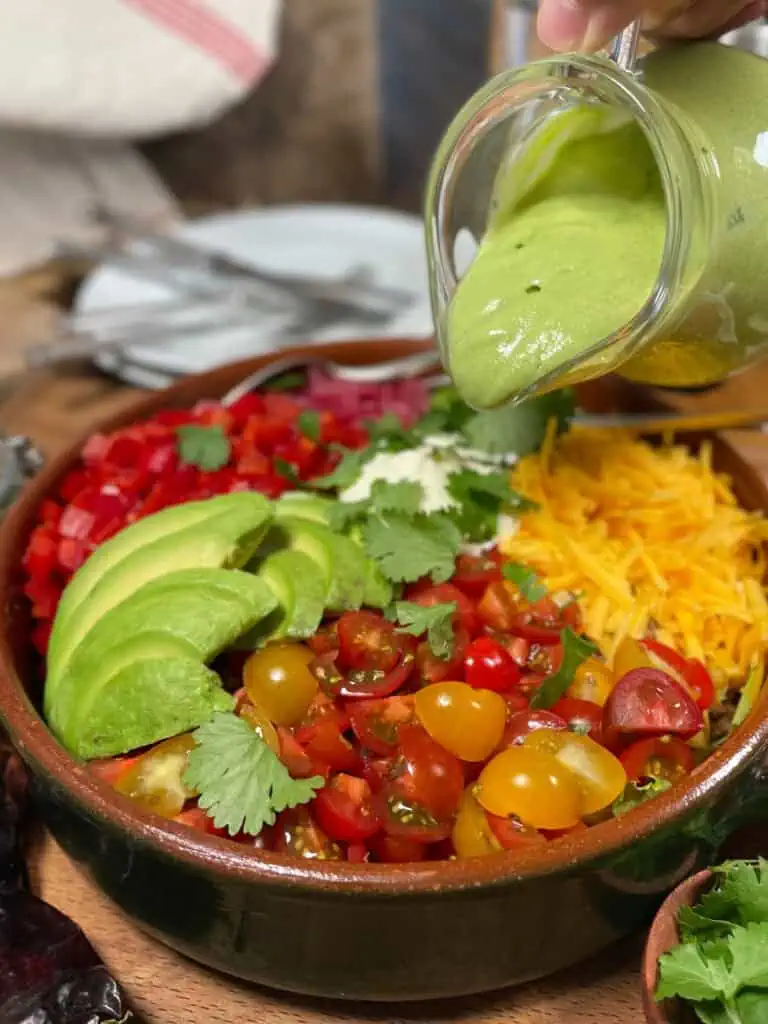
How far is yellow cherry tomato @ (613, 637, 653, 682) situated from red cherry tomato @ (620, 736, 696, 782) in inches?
3.4

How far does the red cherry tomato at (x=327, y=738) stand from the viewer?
1003 millimetres

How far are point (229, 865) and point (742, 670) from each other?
57 cm

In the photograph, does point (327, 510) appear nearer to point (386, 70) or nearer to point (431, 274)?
point (431, 274)

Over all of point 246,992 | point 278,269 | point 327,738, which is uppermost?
point 327,738

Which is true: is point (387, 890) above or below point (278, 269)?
above

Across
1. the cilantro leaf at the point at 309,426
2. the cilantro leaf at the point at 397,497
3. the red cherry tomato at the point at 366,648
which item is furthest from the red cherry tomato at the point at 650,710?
the cilantro leaf at the point at 309,426

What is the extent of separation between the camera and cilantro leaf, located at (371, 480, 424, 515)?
123 centimetres

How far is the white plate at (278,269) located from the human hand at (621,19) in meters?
0.92

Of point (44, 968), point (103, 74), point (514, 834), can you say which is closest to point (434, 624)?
point (514, 834)

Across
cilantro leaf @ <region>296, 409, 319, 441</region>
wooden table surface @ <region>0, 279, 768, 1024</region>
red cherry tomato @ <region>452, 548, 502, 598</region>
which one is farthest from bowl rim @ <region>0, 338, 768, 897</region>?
cilantro leaf @ <region>296, 409, 319, 441</region>

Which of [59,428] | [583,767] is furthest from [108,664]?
[59,428]

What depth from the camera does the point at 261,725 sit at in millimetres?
1021

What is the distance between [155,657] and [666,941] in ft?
1.62

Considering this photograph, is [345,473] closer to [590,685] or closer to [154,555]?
[154,555]
